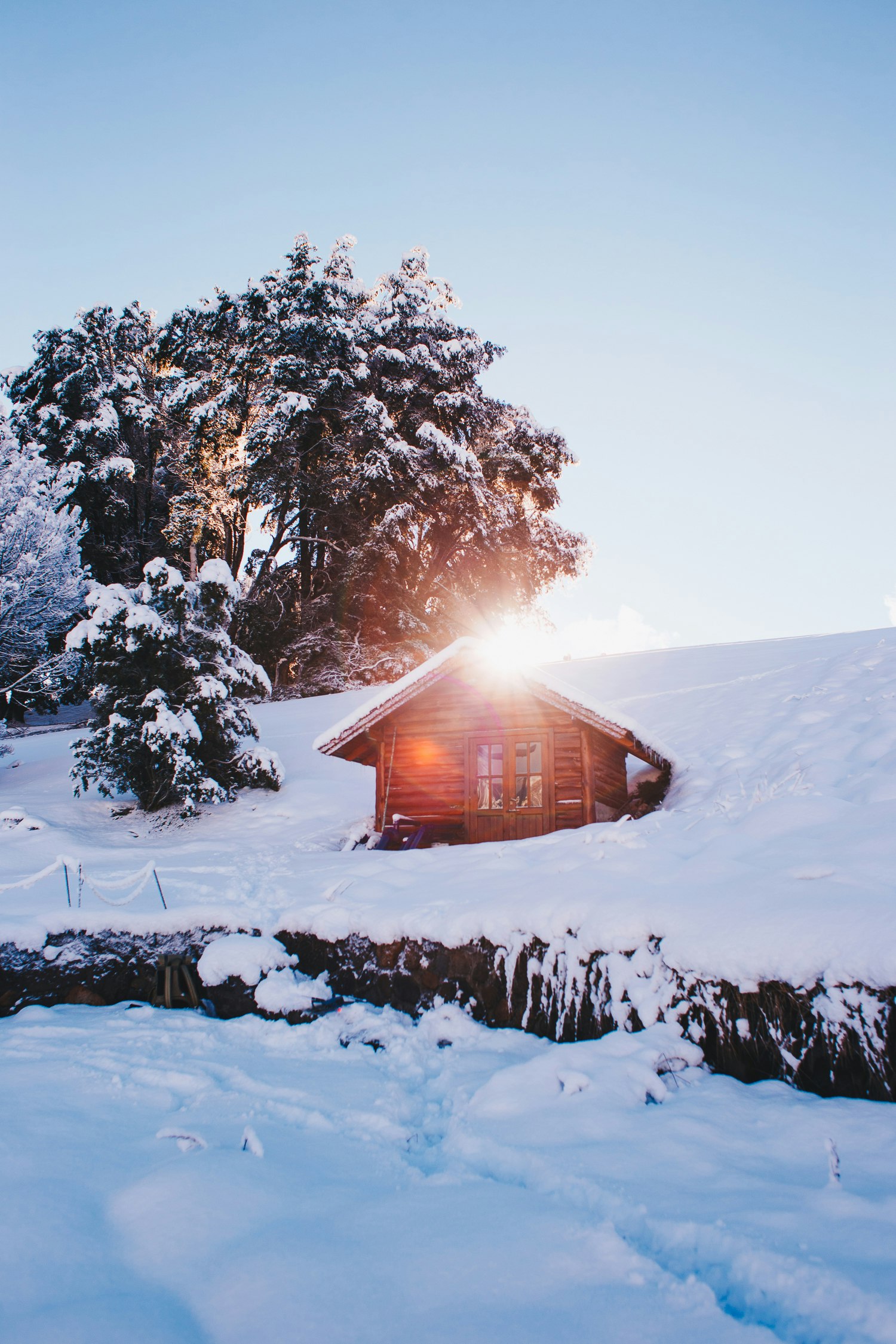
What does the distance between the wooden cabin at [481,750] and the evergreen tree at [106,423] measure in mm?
22389

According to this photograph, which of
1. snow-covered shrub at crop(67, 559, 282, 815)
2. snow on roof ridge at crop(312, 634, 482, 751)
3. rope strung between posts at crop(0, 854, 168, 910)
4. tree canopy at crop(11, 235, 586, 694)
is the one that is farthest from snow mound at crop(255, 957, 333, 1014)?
tree canopy at crop(11, 235, 586, 694)

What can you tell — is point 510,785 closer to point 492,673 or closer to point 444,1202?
point 492,673

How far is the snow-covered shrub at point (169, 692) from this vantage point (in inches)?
542

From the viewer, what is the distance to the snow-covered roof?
1084 cm

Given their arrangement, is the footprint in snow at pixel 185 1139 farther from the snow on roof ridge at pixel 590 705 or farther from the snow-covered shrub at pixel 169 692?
the snow-covered shrub at pixel 169 692

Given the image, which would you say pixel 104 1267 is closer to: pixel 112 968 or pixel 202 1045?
pixel 202 1045

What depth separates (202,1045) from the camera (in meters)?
6.04

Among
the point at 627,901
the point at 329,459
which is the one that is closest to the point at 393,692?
the point at 627,901

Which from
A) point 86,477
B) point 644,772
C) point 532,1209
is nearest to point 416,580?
point 86,477

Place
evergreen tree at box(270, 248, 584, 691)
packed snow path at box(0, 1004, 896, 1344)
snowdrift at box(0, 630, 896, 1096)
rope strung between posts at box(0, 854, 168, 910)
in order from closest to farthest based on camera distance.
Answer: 1. packed snow path at box(0, 1004, 896, 1344)
2. snowdrift at box(0, 630, 896, 1096)
3. rope strung between posts at box(0, 854, 168, 910)
4. evergreen tree at box(270, 248, 584, 691)

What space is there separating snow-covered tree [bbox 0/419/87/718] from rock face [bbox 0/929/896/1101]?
1130 centimetres

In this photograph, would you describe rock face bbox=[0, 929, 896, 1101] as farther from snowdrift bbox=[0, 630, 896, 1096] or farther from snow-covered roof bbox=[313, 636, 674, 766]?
snow-covered roof bbox=[313, 636, 674, 766]

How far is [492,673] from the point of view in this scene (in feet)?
39.0

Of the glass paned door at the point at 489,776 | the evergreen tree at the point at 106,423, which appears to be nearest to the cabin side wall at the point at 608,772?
the glass paned door at the point at 489,776
